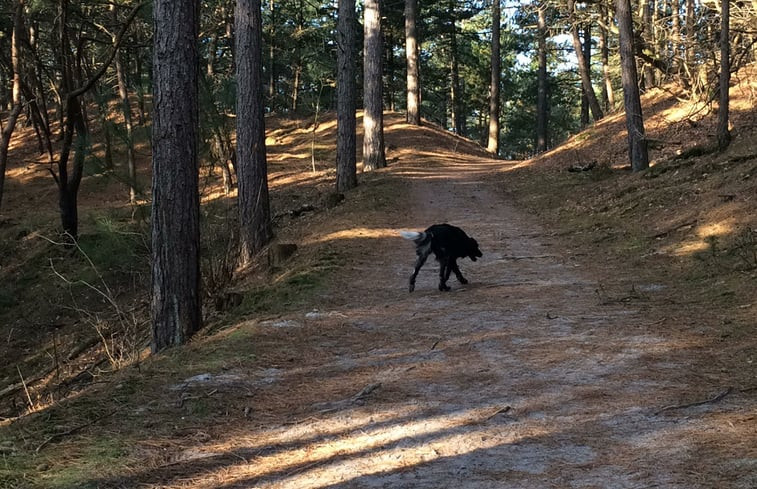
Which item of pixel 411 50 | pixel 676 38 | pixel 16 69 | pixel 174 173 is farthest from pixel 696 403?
pixel 411 50

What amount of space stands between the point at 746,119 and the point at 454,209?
8.72 metres

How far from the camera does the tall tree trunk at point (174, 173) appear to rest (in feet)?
22.8

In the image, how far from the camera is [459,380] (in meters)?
5.35

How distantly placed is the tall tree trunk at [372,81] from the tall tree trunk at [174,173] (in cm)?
1467

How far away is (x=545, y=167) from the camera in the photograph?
23406 mm

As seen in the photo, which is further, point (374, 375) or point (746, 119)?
point (746, 119)

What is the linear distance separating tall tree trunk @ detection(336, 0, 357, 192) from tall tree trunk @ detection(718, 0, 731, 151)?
363 inches

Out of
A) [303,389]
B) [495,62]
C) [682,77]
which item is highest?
[495,62]

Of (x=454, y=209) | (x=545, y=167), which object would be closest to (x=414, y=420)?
(x=454, y=209)

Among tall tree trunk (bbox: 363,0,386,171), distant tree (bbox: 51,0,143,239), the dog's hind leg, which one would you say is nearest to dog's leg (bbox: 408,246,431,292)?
the dog's hind leg

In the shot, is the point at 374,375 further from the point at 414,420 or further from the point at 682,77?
the point at 682,77

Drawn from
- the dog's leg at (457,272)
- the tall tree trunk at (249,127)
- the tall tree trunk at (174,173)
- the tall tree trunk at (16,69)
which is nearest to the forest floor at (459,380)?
the dog's leg at (457,272)

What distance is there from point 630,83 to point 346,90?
24.6 feet

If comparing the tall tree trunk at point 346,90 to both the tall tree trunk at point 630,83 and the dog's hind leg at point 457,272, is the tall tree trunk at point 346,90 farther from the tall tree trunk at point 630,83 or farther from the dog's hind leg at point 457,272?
the dog's hind leg at point 457,272
